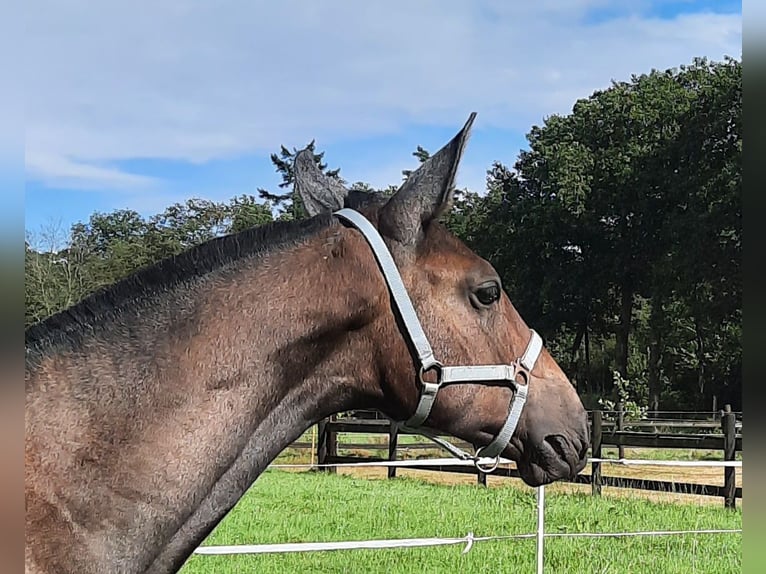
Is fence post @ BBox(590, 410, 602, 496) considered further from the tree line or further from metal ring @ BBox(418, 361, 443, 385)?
the tree line

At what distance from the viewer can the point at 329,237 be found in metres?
2.00

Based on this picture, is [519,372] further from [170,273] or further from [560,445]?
[170,273]

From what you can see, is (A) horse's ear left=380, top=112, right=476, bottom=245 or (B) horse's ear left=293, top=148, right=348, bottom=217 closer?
(A) horse's ear left=380, top=112, right=476, bottom=245

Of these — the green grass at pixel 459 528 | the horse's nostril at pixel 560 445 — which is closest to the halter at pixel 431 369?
the horse's nostril at pixel 560 445

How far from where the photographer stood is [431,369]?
6.48 ft

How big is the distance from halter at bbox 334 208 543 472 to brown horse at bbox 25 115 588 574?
16mm

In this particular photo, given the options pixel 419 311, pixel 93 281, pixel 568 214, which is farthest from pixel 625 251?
pixel 419 311

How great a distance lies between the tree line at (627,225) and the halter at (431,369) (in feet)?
98.6

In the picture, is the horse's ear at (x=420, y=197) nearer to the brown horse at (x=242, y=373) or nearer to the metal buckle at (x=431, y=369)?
the brown horse at (x=242, y=373)

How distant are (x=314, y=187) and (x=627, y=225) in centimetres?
3773

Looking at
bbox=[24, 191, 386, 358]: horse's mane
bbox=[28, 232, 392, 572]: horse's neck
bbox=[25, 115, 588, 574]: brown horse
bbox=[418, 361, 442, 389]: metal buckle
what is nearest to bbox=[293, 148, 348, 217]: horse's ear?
bbox=[25, 115, 588, 574]: brown horse

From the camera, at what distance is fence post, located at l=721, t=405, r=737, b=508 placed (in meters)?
10.2

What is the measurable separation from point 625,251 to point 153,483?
37.9 metres

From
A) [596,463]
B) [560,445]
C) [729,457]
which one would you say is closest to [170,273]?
[560,445]
